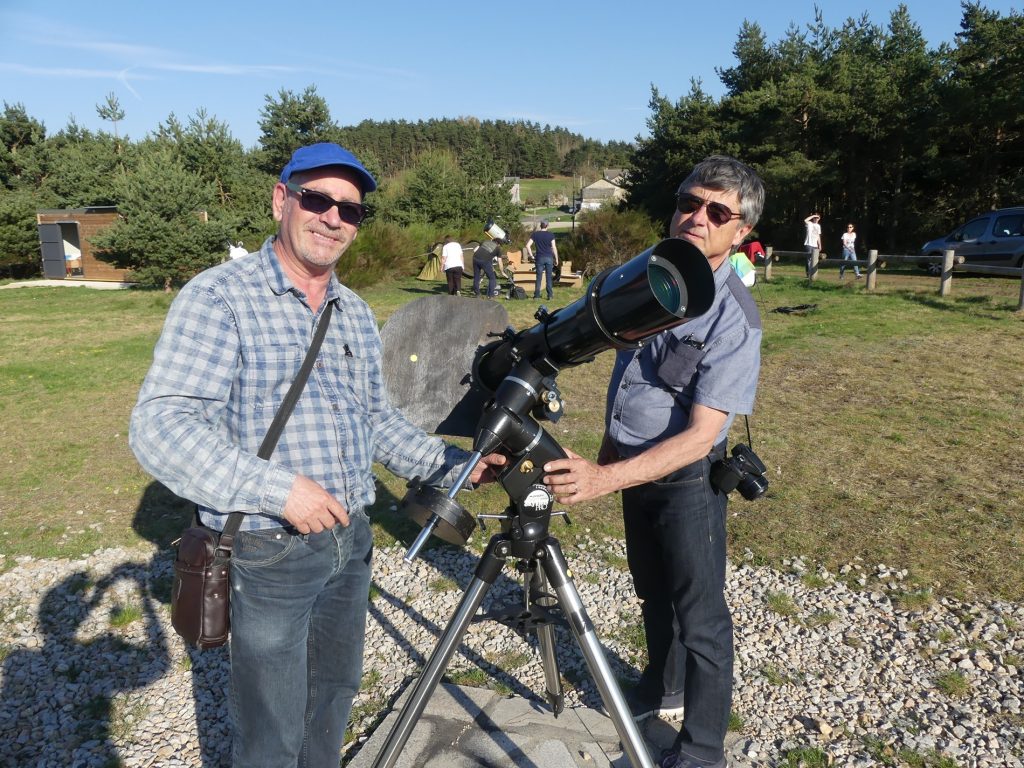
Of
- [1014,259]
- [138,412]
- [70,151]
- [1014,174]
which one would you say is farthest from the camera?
[70,151]

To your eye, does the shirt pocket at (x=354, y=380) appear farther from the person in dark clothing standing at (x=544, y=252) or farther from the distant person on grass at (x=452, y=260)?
the distant person on grass at (x=452, y=260)

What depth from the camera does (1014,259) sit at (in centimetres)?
1759

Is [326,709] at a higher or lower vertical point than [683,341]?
lower

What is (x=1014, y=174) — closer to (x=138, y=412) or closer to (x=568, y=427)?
(x=568, y=427)

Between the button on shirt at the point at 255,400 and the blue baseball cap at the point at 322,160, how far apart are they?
22 centimetres

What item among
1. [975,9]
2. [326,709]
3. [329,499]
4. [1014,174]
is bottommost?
[326,709]

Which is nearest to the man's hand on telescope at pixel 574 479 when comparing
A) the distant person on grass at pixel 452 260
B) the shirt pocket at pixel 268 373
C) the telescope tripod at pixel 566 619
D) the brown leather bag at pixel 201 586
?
the telescope tripod at pixel 566 619

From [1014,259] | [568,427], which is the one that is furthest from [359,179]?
[1014,259]

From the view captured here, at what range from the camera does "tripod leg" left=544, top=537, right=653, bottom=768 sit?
2.06 metres

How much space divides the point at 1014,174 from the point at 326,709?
1287 inches

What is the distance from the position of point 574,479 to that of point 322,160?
105 centimetres

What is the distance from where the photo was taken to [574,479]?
2.01 metres

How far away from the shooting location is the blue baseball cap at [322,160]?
1882 mm

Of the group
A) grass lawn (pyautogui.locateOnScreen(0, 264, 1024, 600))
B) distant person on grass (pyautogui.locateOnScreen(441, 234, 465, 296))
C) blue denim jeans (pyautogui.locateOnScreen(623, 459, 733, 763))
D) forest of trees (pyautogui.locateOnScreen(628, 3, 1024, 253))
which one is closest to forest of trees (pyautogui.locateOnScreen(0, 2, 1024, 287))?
forest of trees (pyautogui.locateOnScreen(628, 3, 1024, 253))
